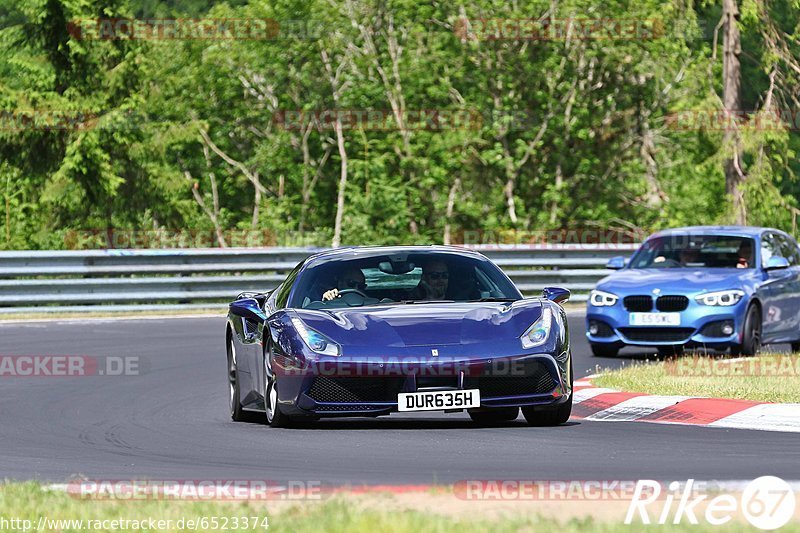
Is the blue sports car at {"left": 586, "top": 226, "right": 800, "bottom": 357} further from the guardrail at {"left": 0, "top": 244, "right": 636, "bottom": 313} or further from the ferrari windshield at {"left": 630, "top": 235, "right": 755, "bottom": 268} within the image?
the guardrail at {"left": 0, "top": 244, "right": 636, "bottom": 313}

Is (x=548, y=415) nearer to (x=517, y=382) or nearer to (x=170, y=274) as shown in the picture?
(x=517, y=382)

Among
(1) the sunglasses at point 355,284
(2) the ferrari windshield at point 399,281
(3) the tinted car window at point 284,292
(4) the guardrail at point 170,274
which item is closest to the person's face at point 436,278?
(2) the ferrari windshield at point 399,281

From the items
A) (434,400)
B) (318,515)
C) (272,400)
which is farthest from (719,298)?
(318,515)

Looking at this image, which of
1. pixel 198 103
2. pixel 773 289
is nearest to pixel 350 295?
pixel 773 289

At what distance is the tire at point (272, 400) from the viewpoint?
11203 mm

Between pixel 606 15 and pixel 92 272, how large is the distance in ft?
48.0

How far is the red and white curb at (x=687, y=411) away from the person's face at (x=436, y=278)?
1454mm

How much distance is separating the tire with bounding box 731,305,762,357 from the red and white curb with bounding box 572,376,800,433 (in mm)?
4260

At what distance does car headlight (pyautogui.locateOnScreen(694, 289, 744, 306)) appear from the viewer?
56.8 feet

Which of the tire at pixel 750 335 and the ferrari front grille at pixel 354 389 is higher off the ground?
the ferrari front grille at pixel 354 389

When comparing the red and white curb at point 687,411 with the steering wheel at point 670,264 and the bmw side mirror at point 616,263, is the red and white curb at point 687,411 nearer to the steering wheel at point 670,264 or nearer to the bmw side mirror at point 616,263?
the bmw side mirror at point 616,263

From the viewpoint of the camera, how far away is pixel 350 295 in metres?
11.8

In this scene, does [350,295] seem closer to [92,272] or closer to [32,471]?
[32,471]

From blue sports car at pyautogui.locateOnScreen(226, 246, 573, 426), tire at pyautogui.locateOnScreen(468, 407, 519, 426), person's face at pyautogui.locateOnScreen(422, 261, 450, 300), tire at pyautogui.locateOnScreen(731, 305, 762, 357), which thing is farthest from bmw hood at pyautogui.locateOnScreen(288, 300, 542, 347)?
tire at pyautogui.locateOnScreen(731, 305, 762, 357)
